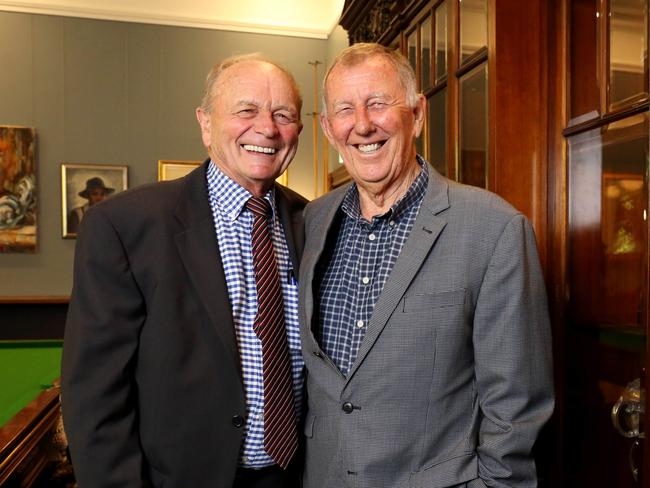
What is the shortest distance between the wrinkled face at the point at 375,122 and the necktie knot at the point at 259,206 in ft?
0.99

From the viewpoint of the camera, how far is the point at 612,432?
182 centimetres

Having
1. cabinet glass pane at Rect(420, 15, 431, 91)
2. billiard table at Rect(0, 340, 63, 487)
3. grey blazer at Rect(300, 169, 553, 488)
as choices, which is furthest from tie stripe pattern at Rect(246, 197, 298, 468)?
cabinet glass pane at Rect(420, 15, 431, 91)

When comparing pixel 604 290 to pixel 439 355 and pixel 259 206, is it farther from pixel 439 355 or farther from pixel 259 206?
pixel 259 206

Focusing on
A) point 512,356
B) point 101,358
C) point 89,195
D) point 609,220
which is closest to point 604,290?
point 609,220

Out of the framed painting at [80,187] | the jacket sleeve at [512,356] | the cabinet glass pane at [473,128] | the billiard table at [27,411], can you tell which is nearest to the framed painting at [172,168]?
the framed painting at [80,187]

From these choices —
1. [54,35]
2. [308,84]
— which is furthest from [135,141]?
[308,84]

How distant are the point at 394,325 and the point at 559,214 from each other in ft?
2.90

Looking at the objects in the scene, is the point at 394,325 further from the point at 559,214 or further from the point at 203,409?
the point at 559,214

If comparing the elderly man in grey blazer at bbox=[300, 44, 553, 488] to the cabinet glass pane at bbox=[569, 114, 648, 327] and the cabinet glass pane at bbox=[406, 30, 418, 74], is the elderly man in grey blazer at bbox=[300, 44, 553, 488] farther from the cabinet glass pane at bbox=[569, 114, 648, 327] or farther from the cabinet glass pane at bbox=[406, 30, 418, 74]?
the cabinet glass pane at bbox=[406, 30, 418, 74]

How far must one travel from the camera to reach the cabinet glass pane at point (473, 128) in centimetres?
230

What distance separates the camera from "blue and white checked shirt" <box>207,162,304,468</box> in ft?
5.41

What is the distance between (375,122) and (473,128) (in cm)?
91

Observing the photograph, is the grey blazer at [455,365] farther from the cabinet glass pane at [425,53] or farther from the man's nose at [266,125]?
the cabinet glass pane at [425,53]

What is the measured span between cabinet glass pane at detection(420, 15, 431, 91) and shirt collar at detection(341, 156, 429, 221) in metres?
1.32
